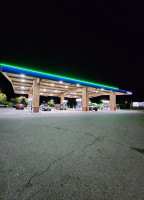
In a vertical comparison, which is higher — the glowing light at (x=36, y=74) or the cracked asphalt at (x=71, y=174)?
the glowing light at (x=36, y=74)

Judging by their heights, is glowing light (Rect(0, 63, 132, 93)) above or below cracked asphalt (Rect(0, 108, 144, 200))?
above

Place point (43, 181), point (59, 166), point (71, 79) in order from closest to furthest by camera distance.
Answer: point (43, 181), point (59, 166), point (71, 79)

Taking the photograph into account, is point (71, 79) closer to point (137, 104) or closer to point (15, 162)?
point (15, 162)

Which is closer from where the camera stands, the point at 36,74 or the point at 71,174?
the point at 71,174

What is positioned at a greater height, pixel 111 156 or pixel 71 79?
pixel 71 79

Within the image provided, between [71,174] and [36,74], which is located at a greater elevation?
[36,74]

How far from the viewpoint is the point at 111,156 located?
2.82 m

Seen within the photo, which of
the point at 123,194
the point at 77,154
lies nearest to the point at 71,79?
the point at 77,154

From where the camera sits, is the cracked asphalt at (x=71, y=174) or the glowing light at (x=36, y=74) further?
the glowing light at (x=36, y=74)

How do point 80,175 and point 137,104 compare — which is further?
point 137,104

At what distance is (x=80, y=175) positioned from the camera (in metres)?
2.01

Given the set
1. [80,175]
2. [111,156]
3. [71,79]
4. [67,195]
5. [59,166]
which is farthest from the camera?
[71,79]

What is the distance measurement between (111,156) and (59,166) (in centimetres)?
145

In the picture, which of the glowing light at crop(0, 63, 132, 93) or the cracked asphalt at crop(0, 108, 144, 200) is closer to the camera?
the cracked asphalt at crop(0, 108, 144, 200)
